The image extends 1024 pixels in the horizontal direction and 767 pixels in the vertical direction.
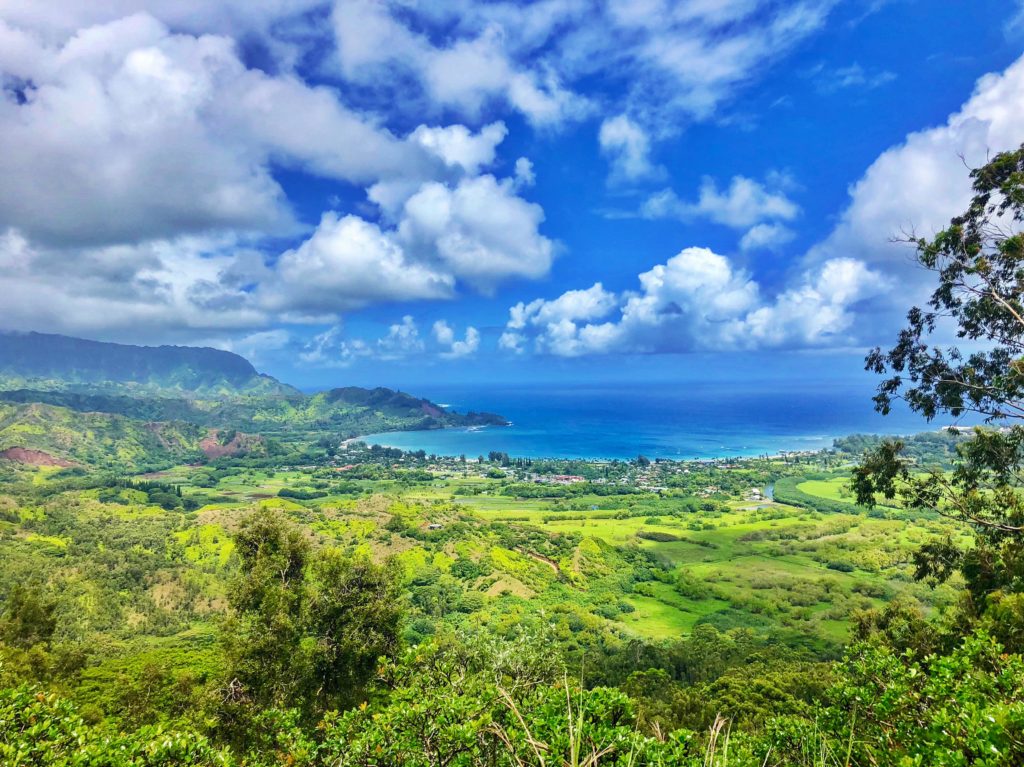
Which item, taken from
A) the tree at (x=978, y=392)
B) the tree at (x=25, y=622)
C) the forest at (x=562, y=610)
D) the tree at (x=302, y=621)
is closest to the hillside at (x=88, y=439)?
the forest at (x=562, y=610)

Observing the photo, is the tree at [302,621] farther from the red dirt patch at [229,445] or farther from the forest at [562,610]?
the red dirt patch at [229,445]

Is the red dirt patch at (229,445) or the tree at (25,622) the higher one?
the tree at (25,622)

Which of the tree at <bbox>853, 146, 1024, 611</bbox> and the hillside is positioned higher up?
the tree at <bbox>853, 146, 1024, 611</bbox>

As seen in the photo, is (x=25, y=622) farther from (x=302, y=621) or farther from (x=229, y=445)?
(x=229, y=445)

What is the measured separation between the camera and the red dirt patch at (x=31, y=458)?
104375 millimetres

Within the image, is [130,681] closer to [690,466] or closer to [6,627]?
[6,627]

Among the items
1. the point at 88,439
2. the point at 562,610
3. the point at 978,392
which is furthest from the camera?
the point at 88,439

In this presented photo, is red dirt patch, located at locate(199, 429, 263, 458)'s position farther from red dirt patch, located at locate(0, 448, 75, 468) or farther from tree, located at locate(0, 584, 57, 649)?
tree, located at locate(0, 584, 57, 649)

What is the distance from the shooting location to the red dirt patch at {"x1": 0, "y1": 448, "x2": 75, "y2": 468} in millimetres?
104375

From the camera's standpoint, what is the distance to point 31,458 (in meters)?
107

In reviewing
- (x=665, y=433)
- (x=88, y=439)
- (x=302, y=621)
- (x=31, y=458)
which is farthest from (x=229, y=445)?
(x=302, y=621)

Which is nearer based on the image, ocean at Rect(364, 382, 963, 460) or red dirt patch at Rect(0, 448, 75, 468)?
red dirt patch at Rect(0, 448, 75, 468)

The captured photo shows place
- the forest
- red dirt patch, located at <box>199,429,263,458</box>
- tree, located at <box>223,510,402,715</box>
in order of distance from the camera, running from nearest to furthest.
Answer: the forest
tree, located at <box>223,510,402,715</box>
red dirt patch, located at <box>199,429,263,458</box>

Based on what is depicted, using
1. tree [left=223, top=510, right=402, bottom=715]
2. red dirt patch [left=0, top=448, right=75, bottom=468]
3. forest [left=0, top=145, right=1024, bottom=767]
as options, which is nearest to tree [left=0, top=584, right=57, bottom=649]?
forest [left=0, top=145, right=1024, bottom=767]
